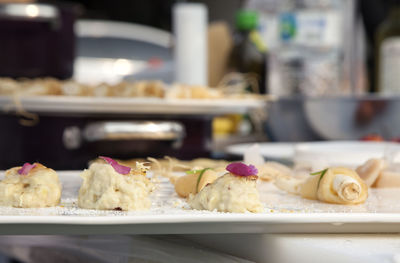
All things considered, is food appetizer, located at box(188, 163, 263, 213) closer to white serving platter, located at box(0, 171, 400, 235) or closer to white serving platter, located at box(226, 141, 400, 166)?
white serving platter, located at box(0, 171, 400, 235)

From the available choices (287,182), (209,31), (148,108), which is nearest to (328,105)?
(148,108)

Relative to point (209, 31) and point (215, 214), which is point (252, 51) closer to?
point (209, 31)

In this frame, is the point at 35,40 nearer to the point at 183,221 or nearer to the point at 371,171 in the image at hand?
the point at 371,171

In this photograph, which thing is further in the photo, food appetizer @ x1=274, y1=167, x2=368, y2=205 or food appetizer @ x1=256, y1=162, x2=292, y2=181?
food appetizer @ x1=256, y1=162, x2=292, y2=181

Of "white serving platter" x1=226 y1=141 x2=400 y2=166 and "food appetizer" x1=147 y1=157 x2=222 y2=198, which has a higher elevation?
"food appetizer" x1=147 y1=157 x2=222 y2=198

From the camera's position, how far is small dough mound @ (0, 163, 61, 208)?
47cm

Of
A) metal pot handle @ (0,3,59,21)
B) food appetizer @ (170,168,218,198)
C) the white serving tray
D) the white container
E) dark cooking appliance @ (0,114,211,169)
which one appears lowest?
dark cooking appliance @ (0,114,211,169)

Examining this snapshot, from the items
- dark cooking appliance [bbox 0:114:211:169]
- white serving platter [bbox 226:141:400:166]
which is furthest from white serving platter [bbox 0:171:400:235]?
dark cooking appliance [bbox 0:114:211:169]

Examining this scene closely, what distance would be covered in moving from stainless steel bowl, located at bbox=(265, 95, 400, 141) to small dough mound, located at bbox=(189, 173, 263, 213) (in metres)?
0.79

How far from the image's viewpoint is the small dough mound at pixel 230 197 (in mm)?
449

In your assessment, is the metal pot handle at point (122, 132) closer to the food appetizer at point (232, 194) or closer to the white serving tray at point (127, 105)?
the white serving tray at point (127, 105)

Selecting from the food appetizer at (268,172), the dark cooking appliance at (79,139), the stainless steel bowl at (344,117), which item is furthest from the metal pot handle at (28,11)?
the food appetizer at (268,172)

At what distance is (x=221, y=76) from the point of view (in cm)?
219

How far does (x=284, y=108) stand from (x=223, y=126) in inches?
24.6
